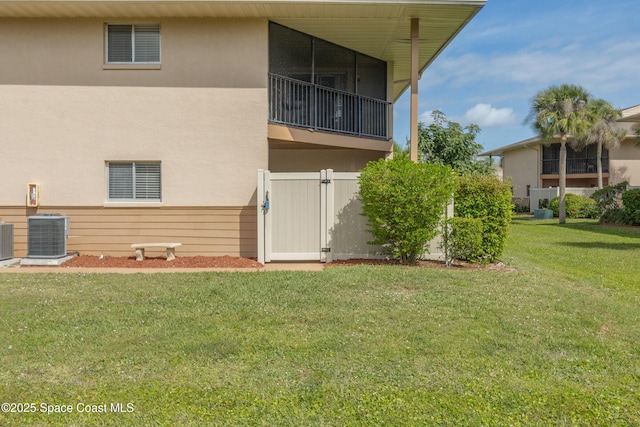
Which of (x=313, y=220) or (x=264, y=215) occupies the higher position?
(x=264, y=215)

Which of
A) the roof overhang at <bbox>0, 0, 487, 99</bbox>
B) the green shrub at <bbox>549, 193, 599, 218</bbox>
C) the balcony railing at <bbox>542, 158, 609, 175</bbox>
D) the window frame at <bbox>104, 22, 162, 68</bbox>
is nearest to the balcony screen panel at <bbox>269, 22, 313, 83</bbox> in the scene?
the roof overhang at <bbox>0, 0, 487, 99</bbox>

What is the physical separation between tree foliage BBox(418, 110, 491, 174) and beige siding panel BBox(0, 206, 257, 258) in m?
13.9

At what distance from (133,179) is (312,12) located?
5.54 m

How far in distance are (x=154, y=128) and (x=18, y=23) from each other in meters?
3.90

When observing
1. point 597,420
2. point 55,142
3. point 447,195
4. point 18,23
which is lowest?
point 597,420

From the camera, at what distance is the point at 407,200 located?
945 cm

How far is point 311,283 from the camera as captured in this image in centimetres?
798

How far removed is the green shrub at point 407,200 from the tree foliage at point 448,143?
13.6 metres

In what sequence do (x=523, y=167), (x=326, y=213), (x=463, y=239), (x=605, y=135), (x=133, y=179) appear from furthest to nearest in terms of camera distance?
1. (x=523, y=167)
2. (x=605, y=135)
3. (x=133, y=179)
4. (x=326, y=213)
5. (x=463, y=239)

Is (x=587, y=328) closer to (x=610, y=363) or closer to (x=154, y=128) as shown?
(x=610, y=363)

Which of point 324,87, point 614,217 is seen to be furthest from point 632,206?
point 324,87

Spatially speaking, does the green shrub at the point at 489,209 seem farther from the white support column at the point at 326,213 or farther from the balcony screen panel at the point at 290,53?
the balcony screen panel at the point at 290,53

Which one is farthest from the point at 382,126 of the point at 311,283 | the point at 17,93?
the point at 17,93

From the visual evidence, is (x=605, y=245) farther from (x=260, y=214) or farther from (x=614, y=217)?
(x=260, y=214)
